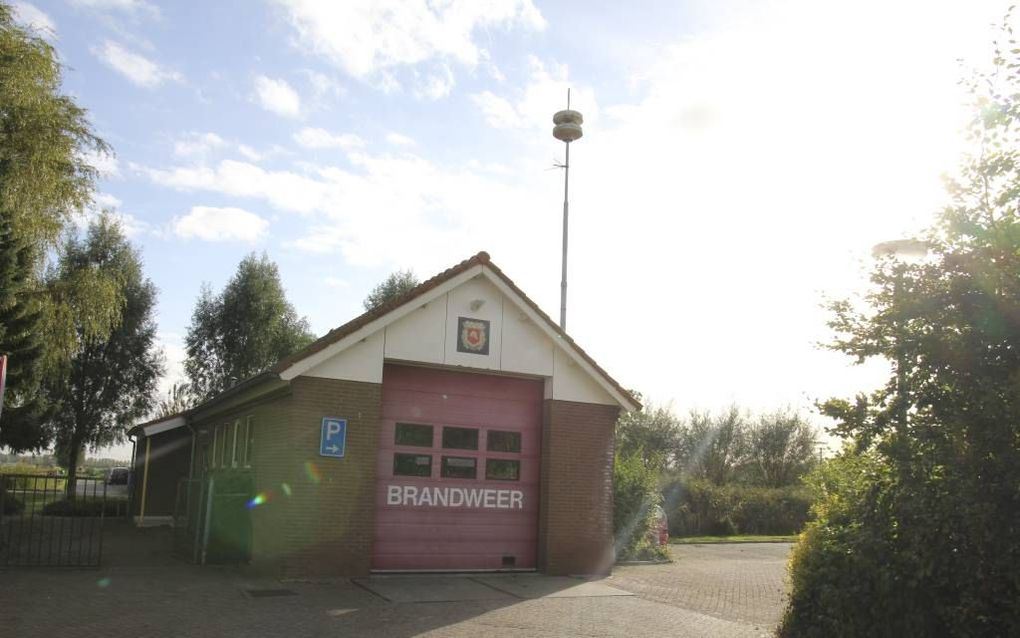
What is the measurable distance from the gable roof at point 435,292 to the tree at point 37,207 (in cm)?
705

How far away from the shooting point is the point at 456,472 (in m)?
13.5

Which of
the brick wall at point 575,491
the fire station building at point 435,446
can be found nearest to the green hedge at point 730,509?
the brick wall at point 575,491

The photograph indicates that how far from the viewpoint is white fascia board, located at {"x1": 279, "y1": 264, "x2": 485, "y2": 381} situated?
12.0 meters

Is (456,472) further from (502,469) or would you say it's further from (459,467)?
(502,469)

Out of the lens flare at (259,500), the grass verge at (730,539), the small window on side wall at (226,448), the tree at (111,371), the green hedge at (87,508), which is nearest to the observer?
the lens flare at (259,500)

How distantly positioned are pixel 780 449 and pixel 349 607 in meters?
30.3

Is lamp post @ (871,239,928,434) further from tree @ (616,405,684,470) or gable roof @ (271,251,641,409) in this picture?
tree @ (616,405,684,470)

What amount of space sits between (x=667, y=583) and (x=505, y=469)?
3310 mm

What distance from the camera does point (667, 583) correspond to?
13.8 metres

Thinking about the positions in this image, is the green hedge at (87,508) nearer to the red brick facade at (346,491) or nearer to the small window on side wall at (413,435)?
the red brick facade at (346,491)

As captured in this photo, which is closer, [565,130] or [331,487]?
[331,487]

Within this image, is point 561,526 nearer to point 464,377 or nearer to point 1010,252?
point 464,377

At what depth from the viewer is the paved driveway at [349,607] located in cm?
879

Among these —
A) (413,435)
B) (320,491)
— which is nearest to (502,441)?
(413,435)
